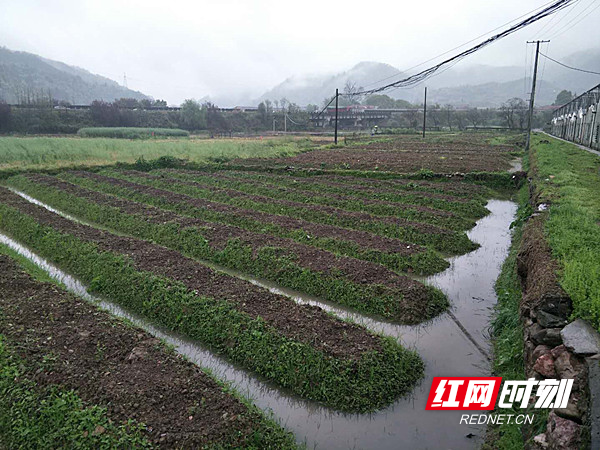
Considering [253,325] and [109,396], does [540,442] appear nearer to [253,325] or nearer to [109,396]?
[253,325]

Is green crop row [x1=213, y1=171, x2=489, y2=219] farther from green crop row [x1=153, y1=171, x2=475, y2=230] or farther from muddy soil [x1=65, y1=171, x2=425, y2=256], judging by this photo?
muddy soil [x1=65, y1=171, x2=425, y2=256]

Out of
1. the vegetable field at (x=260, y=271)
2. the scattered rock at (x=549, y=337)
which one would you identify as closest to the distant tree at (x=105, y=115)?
the vegetable field at (x=260, y=271)

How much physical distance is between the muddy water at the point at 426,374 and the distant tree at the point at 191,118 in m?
80.3

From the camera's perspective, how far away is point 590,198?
515 inches

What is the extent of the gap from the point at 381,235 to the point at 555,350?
27.7ft

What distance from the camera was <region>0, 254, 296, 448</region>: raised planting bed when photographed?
5.52 metres

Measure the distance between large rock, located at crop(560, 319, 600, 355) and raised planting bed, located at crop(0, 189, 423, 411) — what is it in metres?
Answer: 2.53

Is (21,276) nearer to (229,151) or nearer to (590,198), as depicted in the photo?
(590,198)

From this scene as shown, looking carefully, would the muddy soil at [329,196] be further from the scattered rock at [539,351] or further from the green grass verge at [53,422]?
the green grass verge at [53,422]

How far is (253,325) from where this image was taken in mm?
8148

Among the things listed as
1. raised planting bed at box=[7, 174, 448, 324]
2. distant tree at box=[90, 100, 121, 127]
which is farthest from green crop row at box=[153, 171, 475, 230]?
distant tree at box=[90, 100, 121, 127]

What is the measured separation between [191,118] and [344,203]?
77.2m

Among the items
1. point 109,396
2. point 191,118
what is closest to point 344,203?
point 109,396

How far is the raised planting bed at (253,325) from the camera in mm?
6918
